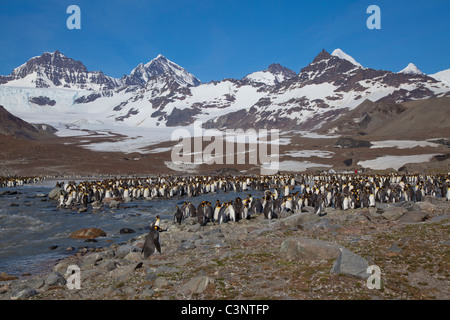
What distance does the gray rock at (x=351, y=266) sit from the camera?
6.76 m

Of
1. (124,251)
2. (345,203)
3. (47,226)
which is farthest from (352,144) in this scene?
(124,251)

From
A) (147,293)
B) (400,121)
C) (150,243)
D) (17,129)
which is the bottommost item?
(147,293)

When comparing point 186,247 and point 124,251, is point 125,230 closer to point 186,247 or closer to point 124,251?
point 124,251

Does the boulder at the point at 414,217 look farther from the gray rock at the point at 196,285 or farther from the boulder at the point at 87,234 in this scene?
the boulder at the point at 87,234

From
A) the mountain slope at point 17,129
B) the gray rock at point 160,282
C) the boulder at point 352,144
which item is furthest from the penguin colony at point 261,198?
the mountain slope at point 17,129

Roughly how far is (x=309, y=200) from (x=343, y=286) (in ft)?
52.3

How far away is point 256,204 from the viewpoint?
21.2m

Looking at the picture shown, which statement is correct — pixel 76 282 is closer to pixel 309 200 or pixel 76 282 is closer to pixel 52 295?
pixel 52 295

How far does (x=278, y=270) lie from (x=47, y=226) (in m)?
14.8

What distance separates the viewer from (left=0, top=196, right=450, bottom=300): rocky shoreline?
21.3 ft

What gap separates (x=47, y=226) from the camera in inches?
701

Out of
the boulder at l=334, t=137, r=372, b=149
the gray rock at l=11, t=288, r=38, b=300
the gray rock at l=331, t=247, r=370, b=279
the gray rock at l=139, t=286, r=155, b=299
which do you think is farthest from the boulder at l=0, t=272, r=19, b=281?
the boulder at l=334, t=137, r=372, b=149

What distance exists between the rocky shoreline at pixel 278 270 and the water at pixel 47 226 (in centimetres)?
156
